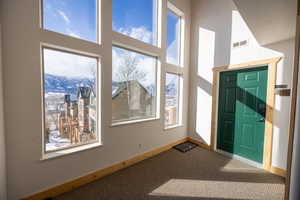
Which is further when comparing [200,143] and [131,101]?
[200,143]

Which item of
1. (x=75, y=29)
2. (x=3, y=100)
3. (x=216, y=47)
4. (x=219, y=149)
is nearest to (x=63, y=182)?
(x=3, y=100)

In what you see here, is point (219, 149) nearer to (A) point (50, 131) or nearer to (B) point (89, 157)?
(B) point (89, 157)

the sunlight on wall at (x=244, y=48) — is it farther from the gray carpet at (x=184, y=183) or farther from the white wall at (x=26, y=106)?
the white wall at (x=26, y=106)

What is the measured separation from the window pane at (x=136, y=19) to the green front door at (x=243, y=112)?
206cm

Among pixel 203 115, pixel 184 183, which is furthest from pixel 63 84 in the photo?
pixel 203 115

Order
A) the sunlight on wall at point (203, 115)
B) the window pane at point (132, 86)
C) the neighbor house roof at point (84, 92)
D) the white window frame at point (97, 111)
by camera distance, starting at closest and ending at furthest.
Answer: the white window frame at point (97, 111), the neighbor house roof at point (84, 92), the window pane at point (132, 86), the sunlight on wall at point (203, 115)

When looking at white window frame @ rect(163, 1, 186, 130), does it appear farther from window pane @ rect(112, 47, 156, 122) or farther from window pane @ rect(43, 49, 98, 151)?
window pane @ rect(43, 49, 98, 151)

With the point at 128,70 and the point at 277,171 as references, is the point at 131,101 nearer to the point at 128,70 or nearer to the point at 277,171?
the point at 128,70

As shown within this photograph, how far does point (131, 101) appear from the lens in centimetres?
303

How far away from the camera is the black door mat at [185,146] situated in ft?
12.0

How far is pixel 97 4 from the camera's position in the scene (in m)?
2.31

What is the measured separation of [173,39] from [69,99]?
3.06 meters

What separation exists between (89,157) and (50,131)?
0.71 meters

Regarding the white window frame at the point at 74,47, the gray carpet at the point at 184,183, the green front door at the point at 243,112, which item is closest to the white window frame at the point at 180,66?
the green front door at the point at 243,112
